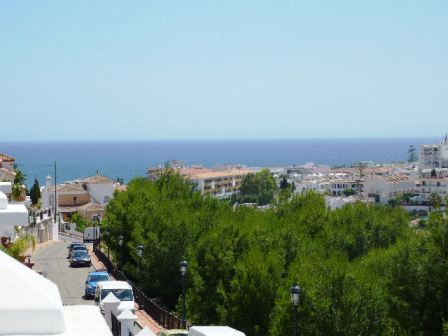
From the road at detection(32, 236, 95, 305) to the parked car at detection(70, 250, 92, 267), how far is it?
Result: 370 millimetres

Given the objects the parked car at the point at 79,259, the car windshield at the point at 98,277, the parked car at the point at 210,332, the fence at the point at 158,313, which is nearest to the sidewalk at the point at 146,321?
the fence at the point at 158,313

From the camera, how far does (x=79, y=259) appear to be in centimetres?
4312

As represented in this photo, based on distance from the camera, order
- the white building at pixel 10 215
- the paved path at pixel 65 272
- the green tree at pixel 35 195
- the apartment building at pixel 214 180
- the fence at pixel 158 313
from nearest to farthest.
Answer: the white building at pixel 10 215, the fence at pixel 158 313, the paved path at pixel 65 272, the green tree at pixel 35 195, the apartment building at pixel 214 180

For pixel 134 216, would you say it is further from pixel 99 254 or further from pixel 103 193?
pixel 103 193

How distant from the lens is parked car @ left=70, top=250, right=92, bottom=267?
141ft

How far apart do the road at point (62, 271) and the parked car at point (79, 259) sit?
370mm

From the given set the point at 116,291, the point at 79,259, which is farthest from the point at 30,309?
the point at 79,259

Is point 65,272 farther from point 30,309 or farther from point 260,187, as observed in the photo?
point 260,187

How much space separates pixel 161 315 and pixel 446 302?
9.24m

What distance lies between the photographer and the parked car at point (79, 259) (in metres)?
43.1

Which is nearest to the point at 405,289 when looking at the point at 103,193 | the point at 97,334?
the point at 97,334

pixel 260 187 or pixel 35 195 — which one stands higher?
pixel 35 195

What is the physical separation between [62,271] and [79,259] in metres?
1.81

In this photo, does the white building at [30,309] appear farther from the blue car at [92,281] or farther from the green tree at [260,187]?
the green tree at [260,187]
